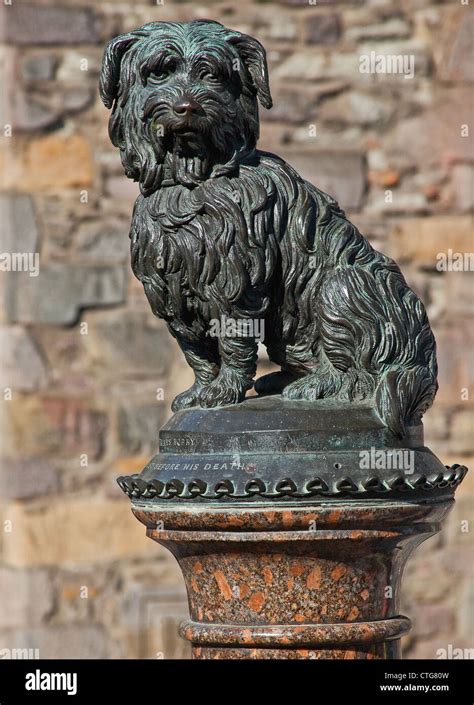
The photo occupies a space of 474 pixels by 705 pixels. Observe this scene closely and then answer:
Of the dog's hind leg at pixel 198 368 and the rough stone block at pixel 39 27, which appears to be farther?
the rough stone block at pixel 39 27

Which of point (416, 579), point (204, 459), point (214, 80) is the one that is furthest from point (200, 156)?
point (416, 579)

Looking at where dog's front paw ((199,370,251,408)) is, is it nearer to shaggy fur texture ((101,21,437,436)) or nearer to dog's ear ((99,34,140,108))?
shaggy fur texture ((101,21,437,436))

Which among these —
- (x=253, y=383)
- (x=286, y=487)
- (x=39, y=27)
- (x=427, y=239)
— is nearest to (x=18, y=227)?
(x=39, y=27)

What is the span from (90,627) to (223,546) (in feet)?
11.2

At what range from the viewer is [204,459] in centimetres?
369

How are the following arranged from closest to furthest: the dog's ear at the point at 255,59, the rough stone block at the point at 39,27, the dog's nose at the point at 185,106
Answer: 1. the dog's nose at the point at 185,106
2. the dog's ear at the point at 255,59
3. the rough stone block at the point at 39,27

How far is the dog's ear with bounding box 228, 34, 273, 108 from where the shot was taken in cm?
381

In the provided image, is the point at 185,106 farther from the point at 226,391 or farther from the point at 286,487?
the point at 286,487

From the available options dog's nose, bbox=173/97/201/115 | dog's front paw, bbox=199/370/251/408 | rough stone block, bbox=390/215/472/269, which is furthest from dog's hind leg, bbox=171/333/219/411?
rough stone block, bbox=390/215/472/269

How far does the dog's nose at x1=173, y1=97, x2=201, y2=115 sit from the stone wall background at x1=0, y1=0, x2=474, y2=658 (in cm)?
336

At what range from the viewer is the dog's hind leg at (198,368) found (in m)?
3.98

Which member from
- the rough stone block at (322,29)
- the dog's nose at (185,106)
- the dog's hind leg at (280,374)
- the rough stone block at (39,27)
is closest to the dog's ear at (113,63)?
the dog's nose at (185,106)

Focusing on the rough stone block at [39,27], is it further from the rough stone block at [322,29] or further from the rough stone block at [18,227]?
the rough stone block at [322,29]

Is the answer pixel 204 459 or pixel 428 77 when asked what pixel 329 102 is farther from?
pixel 204 459
